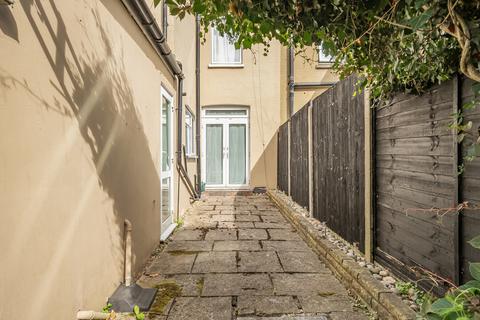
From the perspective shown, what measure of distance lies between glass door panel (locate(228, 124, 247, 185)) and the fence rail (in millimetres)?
5057

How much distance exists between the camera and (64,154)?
5.44 ft

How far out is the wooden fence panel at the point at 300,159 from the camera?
5137 mm

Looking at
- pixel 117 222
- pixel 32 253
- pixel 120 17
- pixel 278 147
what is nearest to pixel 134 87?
pixel 120 17

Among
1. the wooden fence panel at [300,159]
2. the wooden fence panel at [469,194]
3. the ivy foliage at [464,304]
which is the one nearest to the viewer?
the ivy foliage at [464,304]

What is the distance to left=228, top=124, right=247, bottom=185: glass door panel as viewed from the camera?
8.88 meters

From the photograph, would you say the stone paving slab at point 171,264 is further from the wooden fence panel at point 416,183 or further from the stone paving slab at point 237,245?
the wooden fence panel at point 416,183

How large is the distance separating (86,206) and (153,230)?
1.69m

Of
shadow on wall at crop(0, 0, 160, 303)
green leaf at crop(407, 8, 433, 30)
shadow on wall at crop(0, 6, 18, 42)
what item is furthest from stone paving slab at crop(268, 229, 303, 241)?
shadow on wall at crop(0, 6, 18, 42)

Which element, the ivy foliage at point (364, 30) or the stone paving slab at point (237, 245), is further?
the stone paving slab at point (237, 245)

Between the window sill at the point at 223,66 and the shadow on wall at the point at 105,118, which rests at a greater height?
the window sill at the point at 223,66

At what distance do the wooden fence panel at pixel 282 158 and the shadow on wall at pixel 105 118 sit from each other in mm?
4119

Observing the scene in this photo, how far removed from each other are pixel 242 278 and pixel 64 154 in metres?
1.78

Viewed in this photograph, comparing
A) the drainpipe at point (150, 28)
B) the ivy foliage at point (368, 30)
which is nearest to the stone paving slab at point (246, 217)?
the drainpipe at point (150, 28)

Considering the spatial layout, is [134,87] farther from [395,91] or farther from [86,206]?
[395,91]
